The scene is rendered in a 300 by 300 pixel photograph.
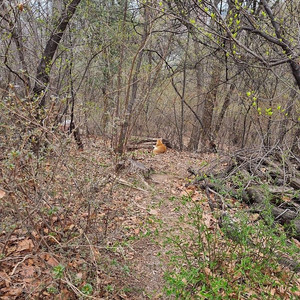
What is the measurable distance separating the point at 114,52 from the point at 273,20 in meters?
4.48

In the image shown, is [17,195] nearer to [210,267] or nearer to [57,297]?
[57,297]

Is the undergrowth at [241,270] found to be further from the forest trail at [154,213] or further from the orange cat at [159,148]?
the orange cat at [159,148]

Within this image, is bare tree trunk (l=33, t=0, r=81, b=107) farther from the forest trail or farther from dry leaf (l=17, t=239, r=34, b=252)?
dry leaf (l=17, t=239, r=34, b=252)

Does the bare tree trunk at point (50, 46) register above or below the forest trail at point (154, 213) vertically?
above

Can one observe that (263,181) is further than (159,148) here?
No

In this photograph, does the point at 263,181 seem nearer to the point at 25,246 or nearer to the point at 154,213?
the point at 154,213

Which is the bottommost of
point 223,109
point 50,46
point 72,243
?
point 72,243

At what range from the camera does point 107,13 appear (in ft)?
21.2

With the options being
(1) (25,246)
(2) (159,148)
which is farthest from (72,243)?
(2) (159,148)

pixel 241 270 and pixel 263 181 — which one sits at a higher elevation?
pixel 263 181

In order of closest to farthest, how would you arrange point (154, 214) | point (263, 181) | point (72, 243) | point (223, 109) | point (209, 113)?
point (72, 243)
point (263, 181)
point (154, 214)
point (223, 109)
point (209, 113)

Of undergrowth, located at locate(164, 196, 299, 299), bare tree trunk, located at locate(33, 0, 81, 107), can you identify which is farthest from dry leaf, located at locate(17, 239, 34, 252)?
bare tree trunk, located at locate(33, 0, 81, 107)

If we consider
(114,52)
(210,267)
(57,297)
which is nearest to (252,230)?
(210,267)

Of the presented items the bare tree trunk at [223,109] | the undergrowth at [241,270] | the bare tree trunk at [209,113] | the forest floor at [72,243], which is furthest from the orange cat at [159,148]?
the undergrowth at [241,270]
